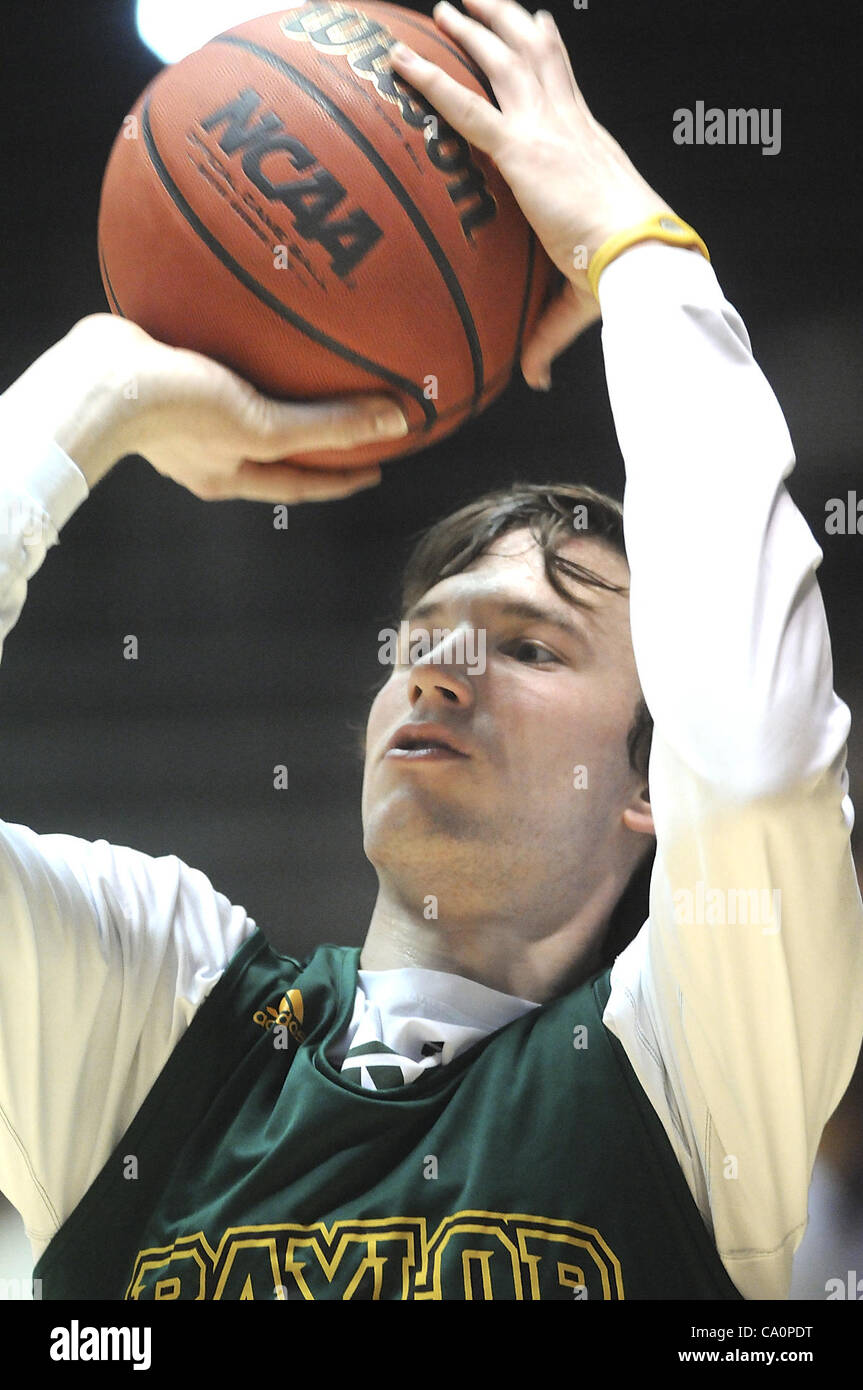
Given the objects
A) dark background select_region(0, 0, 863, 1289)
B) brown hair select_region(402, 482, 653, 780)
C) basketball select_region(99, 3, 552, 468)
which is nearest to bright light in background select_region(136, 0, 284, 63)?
dark background select_region(0, 0, 863, 1289)

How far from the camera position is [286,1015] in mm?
1306

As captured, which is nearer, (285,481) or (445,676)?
(285,481)

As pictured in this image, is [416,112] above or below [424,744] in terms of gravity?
above

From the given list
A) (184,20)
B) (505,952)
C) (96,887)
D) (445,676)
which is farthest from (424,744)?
(184,20)

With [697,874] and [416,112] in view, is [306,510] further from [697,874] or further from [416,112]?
[697,874]

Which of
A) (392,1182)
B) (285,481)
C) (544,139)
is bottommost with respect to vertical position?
(392,1182)

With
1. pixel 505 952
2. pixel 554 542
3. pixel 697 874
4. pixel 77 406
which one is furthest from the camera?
pixel 554 542

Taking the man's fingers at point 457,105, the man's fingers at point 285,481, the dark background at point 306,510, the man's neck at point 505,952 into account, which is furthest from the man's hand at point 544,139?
the man's neck at point 505,952

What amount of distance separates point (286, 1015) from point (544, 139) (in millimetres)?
798

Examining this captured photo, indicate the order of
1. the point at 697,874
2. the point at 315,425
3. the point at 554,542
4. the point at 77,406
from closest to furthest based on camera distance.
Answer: the point at 697,874
the point at 77,406
the point at 315,425
the point at 554,542

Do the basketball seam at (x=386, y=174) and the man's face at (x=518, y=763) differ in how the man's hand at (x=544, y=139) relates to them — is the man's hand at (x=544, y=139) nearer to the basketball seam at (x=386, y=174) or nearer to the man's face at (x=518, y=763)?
the basketball seam at (x=386, y=174)

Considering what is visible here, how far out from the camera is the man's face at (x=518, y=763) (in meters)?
1.38
